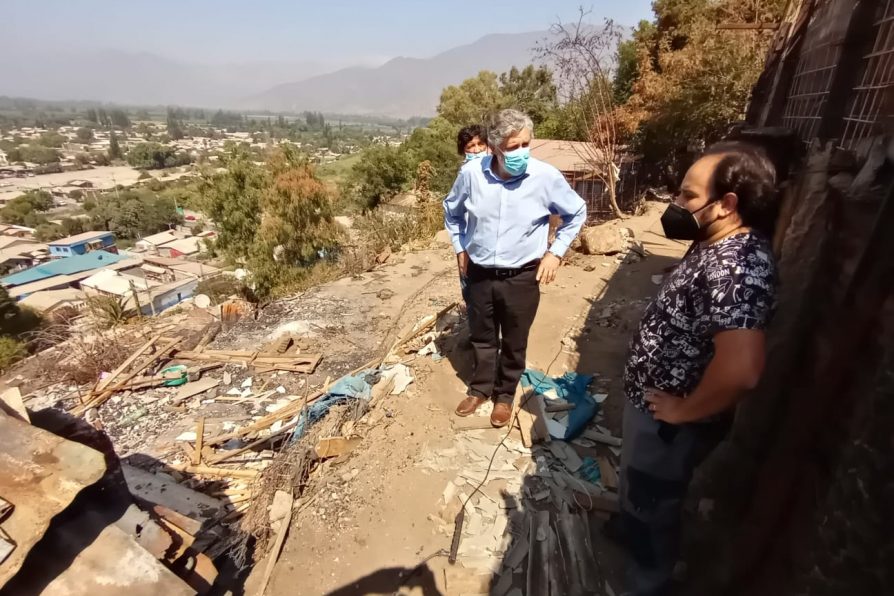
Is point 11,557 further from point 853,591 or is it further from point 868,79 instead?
point 868,79

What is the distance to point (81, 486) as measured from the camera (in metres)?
1.34

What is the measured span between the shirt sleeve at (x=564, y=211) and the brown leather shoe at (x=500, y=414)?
1.15 meters

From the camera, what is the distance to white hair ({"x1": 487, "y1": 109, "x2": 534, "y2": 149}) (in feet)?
8.11

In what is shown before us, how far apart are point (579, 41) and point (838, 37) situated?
832cm

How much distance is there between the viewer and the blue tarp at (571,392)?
3.10 meters

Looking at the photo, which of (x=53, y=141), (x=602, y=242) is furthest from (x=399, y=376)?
(x=53, y=141)

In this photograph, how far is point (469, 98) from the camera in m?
26.6

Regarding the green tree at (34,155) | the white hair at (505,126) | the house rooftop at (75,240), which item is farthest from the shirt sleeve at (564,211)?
the green tree at (34,155)

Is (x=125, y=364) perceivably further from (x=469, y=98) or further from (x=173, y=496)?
(x=469, y=98)

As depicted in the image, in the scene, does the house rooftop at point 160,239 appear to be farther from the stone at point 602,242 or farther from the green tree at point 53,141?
the green tree at point 53,141

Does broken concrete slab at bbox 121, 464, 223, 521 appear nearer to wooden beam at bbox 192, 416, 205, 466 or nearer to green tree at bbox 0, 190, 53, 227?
wooden beam at bbox 192, 416, 205, 466

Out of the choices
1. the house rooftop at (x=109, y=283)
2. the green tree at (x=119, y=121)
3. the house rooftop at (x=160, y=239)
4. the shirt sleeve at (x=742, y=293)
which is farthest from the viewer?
the green tree at (x=119, y=121)

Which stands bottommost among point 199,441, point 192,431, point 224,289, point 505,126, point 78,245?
point 78,245

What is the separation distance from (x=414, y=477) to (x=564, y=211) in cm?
196
